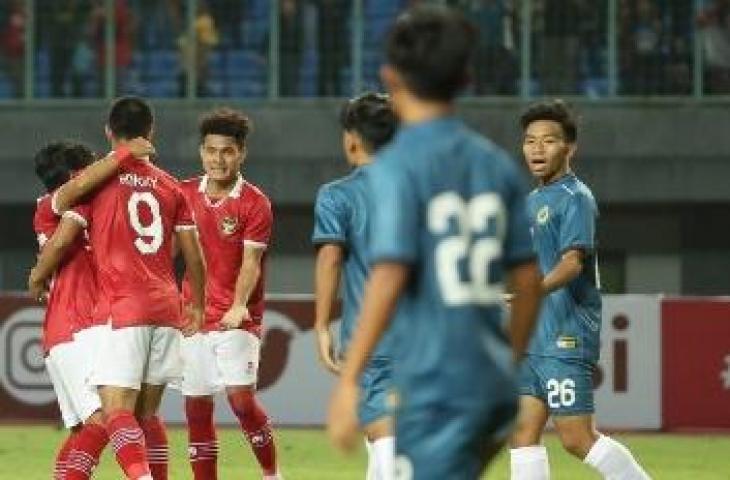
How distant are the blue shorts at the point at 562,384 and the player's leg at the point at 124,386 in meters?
1.70

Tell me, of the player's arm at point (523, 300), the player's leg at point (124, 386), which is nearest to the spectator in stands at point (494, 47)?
the player's leg at point (124, 386)

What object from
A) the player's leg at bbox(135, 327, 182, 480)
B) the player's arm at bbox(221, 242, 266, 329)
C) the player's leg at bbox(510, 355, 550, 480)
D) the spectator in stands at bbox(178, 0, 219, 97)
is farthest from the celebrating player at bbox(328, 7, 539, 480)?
the spectator in stands at bbox(178, 0, 219, 97)

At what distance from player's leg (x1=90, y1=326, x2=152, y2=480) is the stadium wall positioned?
920cm

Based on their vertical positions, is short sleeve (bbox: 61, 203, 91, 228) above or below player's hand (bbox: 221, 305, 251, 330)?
above

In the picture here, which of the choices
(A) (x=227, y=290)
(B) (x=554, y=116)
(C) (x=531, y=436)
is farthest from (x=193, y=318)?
(B) (x=554, y=116)

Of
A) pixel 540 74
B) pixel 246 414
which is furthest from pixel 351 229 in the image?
pixel 540 74

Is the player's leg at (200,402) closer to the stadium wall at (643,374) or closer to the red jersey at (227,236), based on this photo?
the red jersey at (227,236)

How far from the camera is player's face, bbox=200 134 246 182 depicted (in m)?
12.3

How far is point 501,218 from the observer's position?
5.87m

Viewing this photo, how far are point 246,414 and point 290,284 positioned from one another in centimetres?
1548

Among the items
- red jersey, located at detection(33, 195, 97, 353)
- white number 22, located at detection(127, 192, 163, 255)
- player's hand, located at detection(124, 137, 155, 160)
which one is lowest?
red jersey, located at detection(33, 195, 97, 353)

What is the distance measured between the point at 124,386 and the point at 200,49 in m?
17.7

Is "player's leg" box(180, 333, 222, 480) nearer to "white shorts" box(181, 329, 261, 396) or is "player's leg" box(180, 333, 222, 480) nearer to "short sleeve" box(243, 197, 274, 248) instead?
"white shorts" box(181, 329, 261, 396)

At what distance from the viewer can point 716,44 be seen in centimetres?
2728
